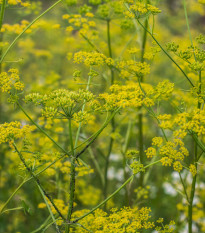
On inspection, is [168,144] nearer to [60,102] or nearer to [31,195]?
[60,102]

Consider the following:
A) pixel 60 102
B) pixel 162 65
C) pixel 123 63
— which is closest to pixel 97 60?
pixel 123 63

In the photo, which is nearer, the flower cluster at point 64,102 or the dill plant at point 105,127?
the flower cluster at point 64,102

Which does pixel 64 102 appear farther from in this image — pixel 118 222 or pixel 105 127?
pixel 105 127

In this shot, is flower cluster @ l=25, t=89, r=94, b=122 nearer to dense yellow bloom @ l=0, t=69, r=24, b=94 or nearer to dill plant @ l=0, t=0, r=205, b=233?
dill plant @ l=0, t=0, r=205, b=233

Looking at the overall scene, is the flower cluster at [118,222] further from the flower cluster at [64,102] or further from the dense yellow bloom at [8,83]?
the dense yellow bloom at [8,83]

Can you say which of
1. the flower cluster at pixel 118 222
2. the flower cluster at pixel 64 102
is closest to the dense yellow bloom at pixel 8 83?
the flower cluster at pixel 64 102

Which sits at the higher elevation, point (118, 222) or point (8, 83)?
point (8, 83)

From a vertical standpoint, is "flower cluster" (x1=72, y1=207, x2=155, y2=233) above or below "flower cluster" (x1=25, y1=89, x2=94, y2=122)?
below

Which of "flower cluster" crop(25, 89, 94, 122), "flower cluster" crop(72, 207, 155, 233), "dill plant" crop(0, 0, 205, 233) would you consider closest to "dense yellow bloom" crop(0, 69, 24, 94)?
"dill plant" crop(0, 0, 205, 233)

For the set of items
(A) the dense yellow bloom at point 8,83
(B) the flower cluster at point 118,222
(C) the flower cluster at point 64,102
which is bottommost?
(B) the flower cluster at point 118,222

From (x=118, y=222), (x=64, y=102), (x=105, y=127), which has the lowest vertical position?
(x=118, y=222)

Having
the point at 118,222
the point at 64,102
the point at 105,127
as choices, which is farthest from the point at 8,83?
the point at 118,222

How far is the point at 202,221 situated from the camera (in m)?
3.30

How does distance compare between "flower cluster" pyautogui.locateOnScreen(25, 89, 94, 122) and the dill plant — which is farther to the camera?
the dill plant
